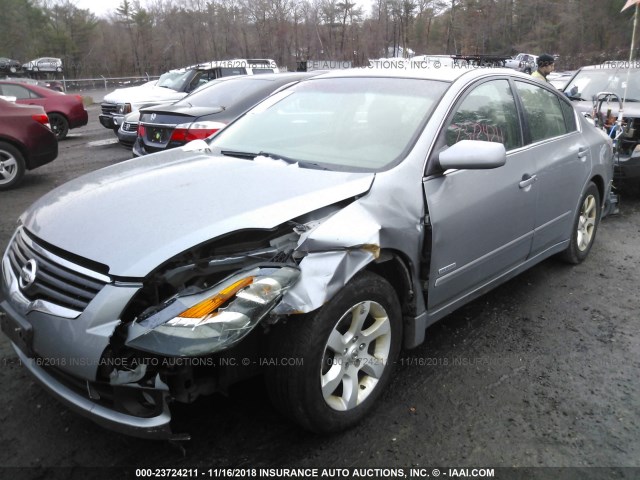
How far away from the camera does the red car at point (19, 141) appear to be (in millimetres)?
7477

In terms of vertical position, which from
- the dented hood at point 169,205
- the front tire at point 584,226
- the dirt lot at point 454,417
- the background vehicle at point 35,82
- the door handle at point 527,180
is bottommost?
the dirt lot at point 454,417

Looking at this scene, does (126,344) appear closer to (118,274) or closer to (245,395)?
(118,274)

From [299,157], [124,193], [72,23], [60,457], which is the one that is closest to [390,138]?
[299,157]

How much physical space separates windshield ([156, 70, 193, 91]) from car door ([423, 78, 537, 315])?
1010 centimetres

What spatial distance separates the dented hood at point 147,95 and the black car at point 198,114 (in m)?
4.05

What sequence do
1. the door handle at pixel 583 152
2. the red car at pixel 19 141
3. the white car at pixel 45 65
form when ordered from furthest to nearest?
the white car at pixel 45 65 → the red car at pixel 19 141 → the door handle at pixel 583 152

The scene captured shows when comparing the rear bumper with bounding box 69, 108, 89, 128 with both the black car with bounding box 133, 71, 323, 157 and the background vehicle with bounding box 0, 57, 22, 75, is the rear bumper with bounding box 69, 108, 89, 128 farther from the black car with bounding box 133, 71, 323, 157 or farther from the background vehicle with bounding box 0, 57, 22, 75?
the background vehicle with bounding box 0, 57, 22, 75

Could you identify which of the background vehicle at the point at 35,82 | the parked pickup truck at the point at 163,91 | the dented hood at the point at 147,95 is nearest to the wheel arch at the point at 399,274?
the parked pickup truck at the point at 163,91

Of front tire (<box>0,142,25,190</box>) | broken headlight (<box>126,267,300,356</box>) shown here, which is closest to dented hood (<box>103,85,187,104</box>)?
front tire (<box>0,142,25,190</box>)

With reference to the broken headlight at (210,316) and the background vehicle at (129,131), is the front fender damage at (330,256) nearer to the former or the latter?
the broken headlight at (210,316)

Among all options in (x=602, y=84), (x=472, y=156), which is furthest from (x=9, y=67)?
(x=472, y=156)

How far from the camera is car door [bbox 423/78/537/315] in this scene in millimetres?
2848

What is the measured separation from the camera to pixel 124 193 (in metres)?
2.60

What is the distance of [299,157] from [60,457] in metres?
1.93
